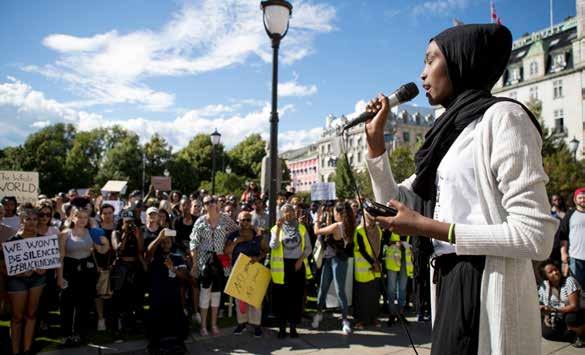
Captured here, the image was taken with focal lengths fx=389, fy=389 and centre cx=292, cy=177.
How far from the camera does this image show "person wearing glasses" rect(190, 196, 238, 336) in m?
6.79

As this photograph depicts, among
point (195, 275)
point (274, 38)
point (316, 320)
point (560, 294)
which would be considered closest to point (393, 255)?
point (316, 320)

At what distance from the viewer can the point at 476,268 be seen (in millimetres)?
1516

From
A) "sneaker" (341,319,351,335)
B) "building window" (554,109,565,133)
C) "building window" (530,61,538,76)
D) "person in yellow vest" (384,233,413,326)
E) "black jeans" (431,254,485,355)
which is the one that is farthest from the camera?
"building window" (530,61,538,76)

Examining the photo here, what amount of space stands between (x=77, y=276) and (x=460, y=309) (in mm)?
6412

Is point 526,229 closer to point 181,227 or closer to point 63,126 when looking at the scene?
point 181,227

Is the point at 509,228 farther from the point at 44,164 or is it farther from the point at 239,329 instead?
the point at 44,164

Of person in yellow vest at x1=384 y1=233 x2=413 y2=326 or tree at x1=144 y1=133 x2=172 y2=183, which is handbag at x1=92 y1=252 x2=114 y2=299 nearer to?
person in yellow vest at x1=384 y1=233 x2=413 y2=326

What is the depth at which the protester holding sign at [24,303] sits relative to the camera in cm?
521

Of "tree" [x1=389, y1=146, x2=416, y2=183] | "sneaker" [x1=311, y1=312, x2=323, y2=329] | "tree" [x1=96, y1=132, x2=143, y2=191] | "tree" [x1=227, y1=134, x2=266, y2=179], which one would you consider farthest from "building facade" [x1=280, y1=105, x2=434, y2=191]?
"sneaker" [x1=311, y1=312, x2=323, y2=329]

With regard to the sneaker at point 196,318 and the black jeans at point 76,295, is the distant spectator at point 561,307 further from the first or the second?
the black jeans at point 76,295

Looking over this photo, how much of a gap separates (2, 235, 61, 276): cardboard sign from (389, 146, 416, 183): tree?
35175 mm

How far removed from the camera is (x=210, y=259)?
6938 millimetres

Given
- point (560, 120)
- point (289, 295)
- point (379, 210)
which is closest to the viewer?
point (379, 210)

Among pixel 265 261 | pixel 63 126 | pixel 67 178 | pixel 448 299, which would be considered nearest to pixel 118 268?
pixel 265 261
